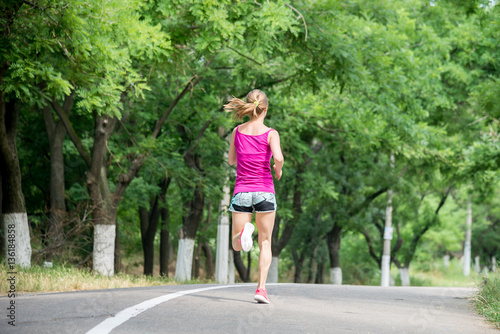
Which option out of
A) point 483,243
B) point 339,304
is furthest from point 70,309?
point 483,243

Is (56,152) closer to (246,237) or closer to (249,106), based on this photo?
(249,106)

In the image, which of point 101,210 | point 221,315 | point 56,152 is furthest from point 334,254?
point 221,315

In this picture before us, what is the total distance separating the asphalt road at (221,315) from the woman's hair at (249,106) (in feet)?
6.50

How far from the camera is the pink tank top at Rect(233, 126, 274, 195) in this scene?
6637mm

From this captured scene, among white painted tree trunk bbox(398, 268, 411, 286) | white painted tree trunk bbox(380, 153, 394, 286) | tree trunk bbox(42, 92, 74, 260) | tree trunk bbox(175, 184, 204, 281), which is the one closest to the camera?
tree trunk bbox(42, 92, 74, 260)

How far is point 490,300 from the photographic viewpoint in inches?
328

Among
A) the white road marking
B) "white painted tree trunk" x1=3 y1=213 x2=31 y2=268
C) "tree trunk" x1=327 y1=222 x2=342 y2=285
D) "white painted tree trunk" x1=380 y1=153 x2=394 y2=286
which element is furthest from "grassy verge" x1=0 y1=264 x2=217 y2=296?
"tree trunk" x1=327 y1=222 x2=342 y2=285

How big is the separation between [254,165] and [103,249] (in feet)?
30.7

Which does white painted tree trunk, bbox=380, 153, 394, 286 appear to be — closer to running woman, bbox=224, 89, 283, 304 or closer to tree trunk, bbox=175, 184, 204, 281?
tree trunk, bbox=175, 184, 204, 281

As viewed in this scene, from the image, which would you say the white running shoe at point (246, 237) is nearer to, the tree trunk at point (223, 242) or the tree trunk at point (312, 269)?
the tree trunk at point (223, 242)

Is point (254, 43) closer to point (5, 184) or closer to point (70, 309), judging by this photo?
point (5, 184)

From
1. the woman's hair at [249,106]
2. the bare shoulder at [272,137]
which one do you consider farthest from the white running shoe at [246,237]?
the woman's hair at [249,106]

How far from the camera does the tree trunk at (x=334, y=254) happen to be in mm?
33406

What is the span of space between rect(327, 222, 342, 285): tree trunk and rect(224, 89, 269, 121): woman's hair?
2670 centimetres
